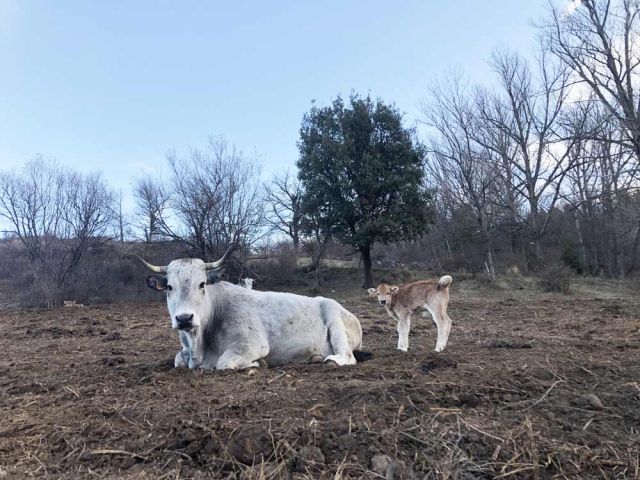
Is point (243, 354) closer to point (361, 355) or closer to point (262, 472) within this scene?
point (361, 355)

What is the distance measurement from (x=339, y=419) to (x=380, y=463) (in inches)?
25.2

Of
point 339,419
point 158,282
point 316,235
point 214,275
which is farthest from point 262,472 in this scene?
point 316,235

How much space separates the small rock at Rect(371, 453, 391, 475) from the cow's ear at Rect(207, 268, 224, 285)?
14.2 ft

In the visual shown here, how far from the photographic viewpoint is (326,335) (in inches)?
286

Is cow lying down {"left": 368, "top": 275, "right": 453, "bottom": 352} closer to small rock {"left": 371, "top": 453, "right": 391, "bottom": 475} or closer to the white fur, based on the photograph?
the white fur

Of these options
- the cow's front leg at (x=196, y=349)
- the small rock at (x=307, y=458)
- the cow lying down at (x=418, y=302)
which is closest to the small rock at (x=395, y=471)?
the small rock at (x=307, y=458)

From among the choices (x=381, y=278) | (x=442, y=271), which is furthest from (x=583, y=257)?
(x=381, y=278)

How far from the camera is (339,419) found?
353 cm

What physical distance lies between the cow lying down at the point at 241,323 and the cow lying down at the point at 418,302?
1810 mm

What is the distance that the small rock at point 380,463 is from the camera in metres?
2.88

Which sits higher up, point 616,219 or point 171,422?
point 616,219

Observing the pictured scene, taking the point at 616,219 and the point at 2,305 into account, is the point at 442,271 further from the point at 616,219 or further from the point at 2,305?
the point at 2,305

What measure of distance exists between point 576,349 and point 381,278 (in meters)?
23.8

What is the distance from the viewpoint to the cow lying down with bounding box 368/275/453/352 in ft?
28.7
